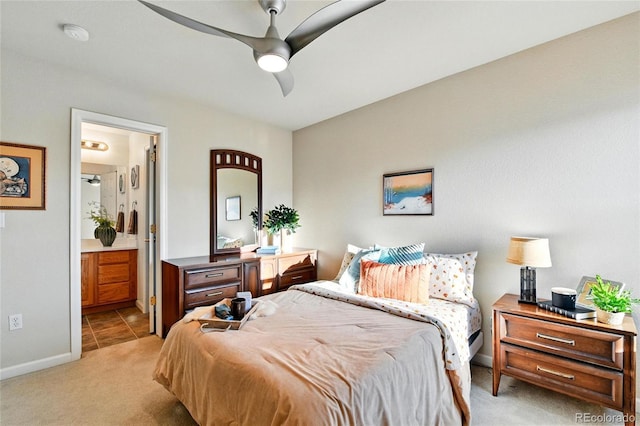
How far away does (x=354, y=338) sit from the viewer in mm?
1647

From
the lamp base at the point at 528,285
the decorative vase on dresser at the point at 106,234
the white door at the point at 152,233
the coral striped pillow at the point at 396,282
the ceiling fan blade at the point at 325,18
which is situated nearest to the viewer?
the ceiling fan blade at the point at 325,18

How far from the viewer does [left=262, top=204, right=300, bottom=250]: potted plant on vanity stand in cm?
390

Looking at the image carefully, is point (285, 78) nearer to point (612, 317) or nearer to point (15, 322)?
point (612, 317)

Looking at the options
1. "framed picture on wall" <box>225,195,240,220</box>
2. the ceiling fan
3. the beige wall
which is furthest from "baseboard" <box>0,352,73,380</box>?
the beige wall

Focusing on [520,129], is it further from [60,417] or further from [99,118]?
[60,417]

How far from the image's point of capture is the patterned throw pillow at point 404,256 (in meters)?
2.62

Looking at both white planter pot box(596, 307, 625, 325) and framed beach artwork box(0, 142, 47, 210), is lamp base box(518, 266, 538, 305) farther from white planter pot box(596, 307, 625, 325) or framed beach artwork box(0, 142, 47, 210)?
framed beach artwork box(0, 142, 47, 210)

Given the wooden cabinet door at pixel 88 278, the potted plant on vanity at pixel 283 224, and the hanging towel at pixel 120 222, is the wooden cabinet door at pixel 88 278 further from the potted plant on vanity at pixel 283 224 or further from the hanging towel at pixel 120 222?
the potted plant on vanity at pixel 283 224

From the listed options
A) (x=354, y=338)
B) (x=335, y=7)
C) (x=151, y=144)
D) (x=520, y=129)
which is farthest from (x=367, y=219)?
(x=151, y=144)

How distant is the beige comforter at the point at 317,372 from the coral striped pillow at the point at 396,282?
392mm

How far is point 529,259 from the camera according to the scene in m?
2.11

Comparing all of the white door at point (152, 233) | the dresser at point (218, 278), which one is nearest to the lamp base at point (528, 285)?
the dresser at point (218, 278)

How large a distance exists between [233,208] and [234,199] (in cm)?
12

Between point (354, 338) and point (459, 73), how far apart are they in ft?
8.32
